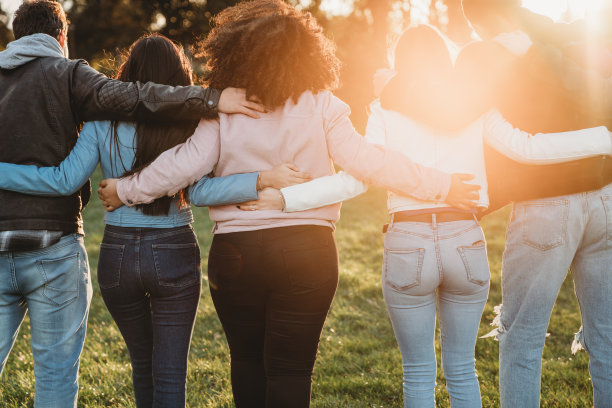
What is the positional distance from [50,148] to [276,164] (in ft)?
3.37

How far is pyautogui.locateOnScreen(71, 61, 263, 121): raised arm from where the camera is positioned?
99.6 inches

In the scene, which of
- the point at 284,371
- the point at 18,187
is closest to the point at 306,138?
the point at 284,371

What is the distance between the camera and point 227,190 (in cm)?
246

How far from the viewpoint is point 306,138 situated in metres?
2.47

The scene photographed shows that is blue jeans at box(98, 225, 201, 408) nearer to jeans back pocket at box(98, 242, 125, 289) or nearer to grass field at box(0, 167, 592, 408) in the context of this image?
jeans back pocket at box(98, 242, 125, 289)

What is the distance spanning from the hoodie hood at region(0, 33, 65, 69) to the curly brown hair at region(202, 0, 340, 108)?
0.71m

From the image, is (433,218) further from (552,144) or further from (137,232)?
(137,232)

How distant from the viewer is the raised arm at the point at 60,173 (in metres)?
2.43

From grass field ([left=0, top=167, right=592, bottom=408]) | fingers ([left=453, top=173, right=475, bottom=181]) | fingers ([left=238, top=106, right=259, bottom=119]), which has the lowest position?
grass field ([left=0, top=167, right=592, bottom=408])

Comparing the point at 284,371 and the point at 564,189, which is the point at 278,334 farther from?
the point at 564,189

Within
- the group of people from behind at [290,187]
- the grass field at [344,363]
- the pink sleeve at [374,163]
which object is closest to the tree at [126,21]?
the grass field at [344,363]

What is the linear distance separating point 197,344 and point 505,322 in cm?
296

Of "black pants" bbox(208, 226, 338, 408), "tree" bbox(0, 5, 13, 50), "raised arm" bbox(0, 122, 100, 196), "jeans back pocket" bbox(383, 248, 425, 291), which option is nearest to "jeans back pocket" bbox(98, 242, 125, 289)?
"raised arm" bbox(0, 122, 100, 196)

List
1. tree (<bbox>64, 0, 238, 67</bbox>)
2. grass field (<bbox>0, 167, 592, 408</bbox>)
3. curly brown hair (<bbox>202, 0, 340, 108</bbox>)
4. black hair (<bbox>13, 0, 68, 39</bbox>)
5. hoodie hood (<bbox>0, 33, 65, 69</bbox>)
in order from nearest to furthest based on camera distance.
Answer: curly brown hair (<bbox>202, 0, 340, 108</bbox>) < hoodie hood (<bbox>0, 33, 65, 69</bbox>) < black hair (<bbox>13, 0, 68, 39</bbox>) < grass field (<bbox>0, 167, 592, 408</bbox>) < tree (<bbox>64, 0, 238, 67</bbox>)
